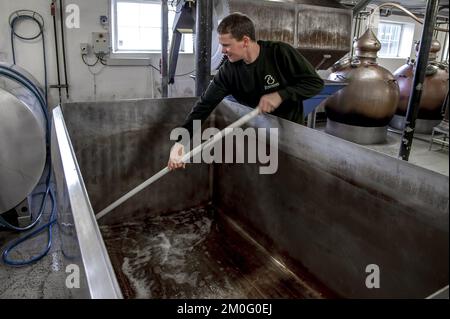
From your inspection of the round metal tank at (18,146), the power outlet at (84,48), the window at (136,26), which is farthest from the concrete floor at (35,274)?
the window at (136,26)

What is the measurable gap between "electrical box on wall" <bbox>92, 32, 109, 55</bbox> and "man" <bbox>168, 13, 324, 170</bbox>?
7.80 ft

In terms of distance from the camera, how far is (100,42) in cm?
381

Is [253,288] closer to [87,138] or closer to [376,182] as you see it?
[376,182]

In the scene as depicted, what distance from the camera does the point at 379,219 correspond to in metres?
1.32

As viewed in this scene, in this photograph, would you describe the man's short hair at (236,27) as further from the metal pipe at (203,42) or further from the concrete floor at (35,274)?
the concrete floor at (35,274)

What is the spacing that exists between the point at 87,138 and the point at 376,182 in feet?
5.10

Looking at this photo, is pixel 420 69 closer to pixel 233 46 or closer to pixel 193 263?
pixel 233 46

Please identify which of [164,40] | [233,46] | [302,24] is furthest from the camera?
[164,40]

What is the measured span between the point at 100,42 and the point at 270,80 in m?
2.67

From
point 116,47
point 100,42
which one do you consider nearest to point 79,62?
point 100,42

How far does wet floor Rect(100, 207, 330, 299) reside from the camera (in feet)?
5.42

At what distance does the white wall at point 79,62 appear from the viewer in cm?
346

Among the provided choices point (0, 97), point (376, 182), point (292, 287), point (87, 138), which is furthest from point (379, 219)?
point (0, 97)

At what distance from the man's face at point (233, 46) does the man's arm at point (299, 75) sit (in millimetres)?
212
